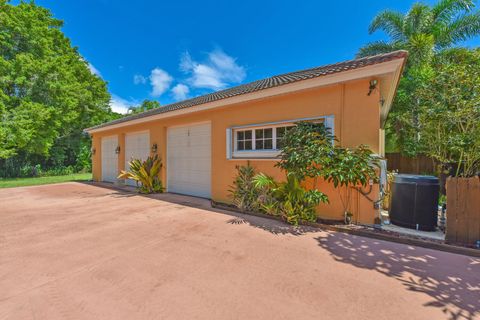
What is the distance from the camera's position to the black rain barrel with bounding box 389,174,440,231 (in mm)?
4023

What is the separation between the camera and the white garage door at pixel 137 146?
9.94 m

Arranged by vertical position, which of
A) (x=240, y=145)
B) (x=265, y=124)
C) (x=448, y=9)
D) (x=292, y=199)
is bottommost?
(x=292, y=199)

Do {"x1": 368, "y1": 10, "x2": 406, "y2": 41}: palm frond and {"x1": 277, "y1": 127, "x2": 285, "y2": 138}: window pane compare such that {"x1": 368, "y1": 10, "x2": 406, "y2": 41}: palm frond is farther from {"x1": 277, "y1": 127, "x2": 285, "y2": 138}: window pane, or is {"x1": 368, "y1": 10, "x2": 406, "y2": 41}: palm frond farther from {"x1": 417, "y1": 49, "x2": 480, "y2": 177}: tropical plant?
{"x1": 277, "y1": 127, "x2": 285, "y2": 138}: window pane

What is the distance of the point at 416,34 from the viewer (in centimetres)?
1205

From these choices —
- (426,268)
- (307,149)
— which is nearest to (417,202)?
(426,268)

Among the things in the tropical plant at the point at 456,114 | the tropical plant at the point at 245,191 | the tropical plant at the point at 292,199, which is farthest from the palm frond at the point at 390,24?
the tropical plant at the point at 292,199

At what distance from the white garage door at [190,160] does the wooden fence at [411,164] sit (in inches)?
411

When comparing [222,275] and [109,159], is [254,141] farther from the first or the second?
[109,159]

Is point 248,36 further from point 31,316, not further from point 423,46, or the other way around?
point 31,316

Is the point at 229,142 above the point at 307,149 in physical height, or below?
above

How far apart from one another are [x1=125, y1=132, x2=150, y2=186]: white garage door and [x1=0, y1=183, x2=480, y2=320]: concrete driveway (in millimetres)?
5657

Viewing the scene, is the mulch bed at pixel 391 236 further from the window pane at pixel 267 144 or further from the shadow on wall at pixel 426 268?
the window pane at pixel 267 144

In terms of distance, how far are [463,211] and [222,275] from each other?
4.04m

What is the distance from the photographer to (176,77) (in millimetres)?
18656
